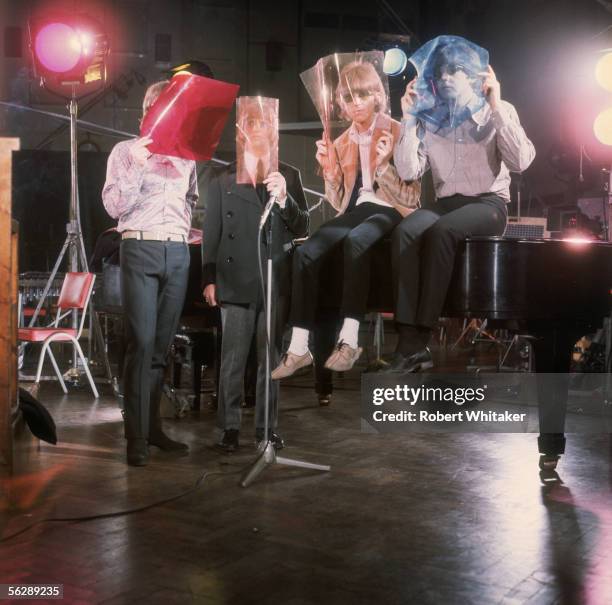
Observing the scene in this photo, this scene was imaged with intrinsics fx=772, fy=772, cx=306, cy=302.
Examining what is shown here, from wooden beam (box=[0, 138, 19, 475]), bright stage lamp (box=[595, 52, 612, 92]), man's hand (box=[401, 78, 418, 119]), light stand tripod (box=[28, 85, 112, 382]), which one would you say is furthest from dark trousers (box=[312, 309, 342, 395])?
bright stage lamp (box=[595, 52, 612, 92])

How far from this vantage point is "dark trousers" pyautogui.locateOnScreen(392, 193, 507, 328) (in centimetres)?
313

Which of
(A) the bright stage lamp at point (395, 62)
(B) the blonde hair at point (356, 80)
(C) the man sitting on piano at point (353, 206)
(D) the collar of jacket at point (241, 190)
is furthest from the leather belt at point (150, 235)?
(A) the bright stage lamp at point (395, 62)

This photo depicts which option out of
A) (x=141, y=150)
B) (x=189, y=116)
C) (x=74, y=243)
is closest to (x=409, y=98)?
(x=189, y=116)

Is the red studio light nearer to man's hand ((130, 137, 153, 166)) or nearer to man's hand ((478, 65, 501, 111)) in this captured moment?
man's hand ((130, 137, 153, 166))

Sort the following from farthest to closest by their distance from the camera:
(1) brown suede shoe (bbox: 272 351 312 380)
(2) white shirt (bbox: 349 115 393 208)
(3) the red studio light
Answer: (3) the red studio light → (2) white shirt (bbox: 349 115 393 208) → (1) brown suede shoe (bbox: 272 351 312 380)

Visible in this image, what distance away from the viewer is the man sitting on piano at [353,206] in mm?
3236

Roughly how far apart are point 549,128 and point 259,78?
6814 millimetres

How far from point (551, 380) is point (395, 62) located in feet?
21.2

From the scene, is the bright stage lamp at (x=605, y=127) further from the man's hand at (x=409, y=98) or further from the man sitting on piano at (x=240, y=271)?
the man's hand at (x=409, y=98)

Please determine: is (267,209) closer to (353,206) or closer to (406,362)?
(353,206)

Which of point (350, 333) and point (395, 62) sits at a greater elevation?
point (395, 62)

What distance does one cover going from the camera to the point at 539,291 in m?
3.30

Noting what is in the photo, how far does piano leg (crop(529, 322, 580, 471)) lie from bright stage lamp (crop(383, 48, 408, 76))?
630cm

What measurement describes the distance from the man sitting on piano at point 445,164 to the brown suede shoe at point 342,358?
162mm
